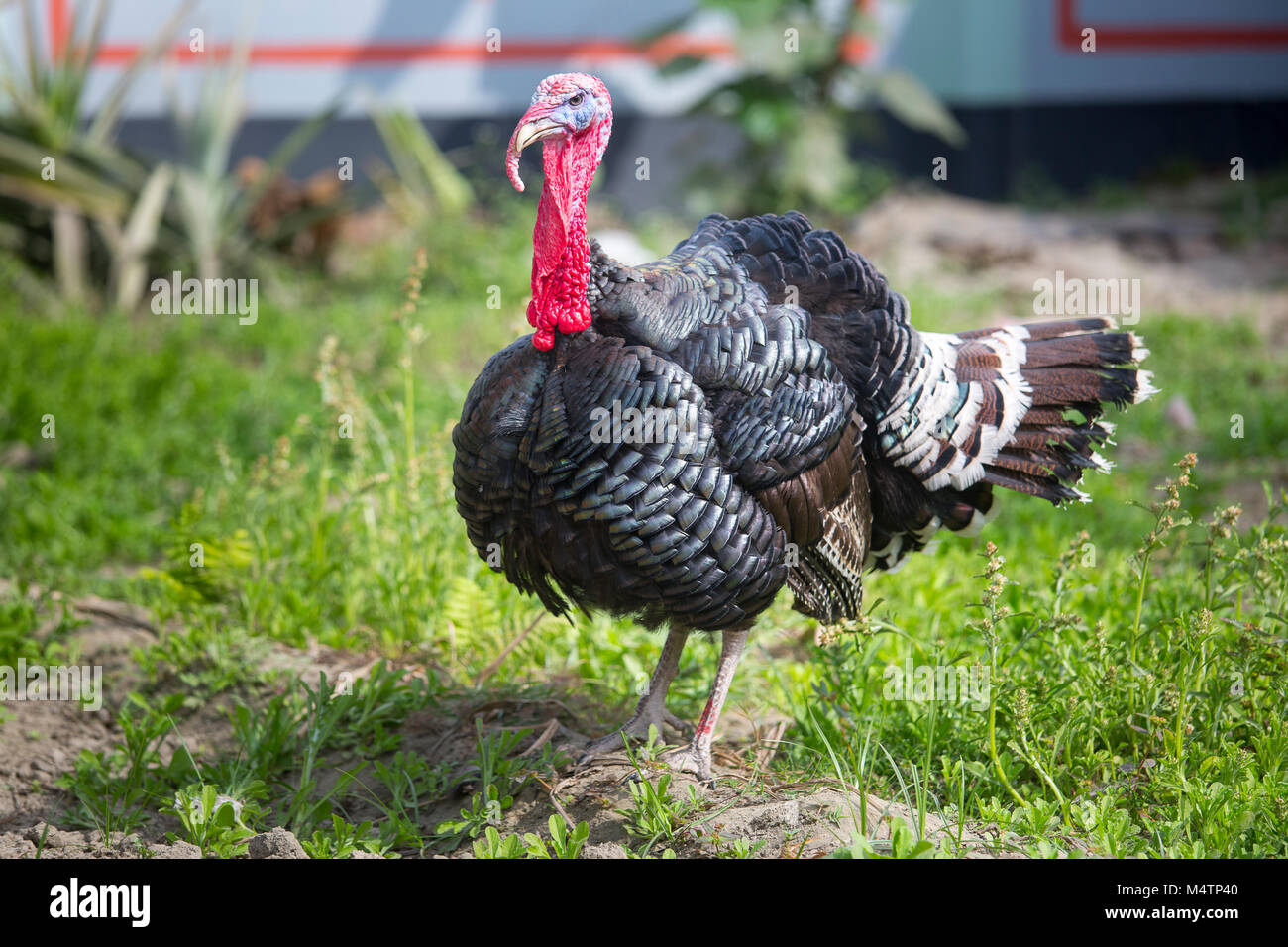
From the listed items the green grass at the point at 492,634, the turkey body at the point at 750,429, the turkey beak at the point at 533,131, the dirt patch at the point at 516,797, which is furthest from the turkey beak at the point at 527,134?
the dirt patch at the point at 516,797

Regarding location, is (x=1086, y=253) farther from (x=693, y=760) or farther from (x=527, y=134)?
(x=527, y=134)

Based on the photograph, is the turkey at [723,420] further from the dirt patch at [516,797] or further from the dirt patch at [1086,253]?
the dirt patch at [1086,253]

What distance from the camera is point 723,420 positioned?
274 centimetres

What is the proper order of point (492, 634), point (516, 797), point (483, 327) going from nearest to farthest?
point (516, 797)
point (492, 634)
point (483, 327)

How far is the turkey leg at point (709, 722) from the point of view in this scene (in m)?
3.06

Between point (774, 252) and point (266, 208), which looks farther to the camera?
point (266, 208)

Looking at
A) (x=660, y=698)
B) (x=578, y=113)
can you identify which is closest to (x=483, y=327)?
(x=660, y=698)

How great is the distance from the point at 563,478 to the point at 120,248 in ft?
18.5

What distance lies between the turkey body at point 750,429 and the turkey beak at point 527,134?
0.93ft

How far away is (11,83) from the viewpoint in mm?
7211

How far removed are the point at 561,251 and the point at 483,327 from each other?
431cm

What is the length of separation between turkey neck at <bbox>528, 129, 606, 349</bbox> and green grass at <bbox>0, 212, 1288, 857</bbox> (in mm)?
1088
